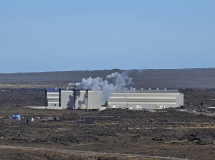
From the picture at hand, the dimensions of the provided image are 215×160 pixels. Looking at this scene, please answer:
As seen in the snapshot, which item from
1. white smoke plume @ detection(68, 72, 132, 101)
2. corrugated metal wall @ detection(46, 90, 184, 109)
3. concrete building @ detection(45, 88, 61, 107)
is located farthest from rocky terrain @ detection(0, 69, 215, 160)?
concrete building @ detection(45, 88, 61, 107)

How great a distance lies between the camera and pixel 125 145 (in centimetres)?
7681

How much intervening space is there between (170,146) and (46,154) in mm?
19965

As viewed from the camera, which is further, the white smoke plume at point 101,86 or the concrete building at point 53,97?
the concrete building at point 53,97

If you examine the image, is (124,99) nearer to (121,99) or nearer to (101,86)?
(121,99)

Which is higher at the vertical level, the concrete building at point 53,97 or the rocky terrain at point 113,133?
the concrete building at point 53,97

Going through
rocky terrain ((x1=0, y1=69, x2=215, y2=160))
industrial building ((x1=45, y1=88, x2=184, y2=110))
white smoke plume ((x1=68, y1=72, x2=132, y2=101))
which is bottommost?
rocky terrain ((x1=0, y1=69, x2=215, y2=160))

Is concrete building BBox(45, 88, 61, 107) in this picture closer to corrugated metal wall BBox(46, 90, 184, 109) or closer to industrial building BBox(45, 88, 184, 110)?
industrial building BBox(45, 88, 184, 110)

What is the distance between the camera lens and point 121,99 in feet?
469

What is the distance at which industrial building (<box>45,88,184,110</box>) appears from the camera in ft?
461

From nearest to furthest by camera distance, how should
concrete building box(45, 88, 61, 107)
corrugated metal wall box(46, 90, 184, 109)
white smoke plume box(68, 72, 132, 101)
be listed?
corrugated metal wall box(46, 90, 184, 109), white smoke plume box(68, 72, 132, 101), concrete building box(45, 88, 61, 107)

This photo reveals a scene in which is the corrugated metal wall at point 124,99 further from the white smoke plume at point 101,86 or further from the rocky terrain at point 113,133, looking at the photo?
the rocky terrain at point 113,133

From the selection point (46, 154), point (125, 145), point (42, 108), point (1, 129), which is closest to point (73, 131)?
point (1, 129)

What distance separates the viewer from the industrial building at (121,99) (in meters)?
140

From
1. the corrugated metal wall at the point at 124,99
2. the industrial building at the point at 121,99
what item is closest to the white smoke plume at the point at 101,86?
the industrial building at the point at 121,99
